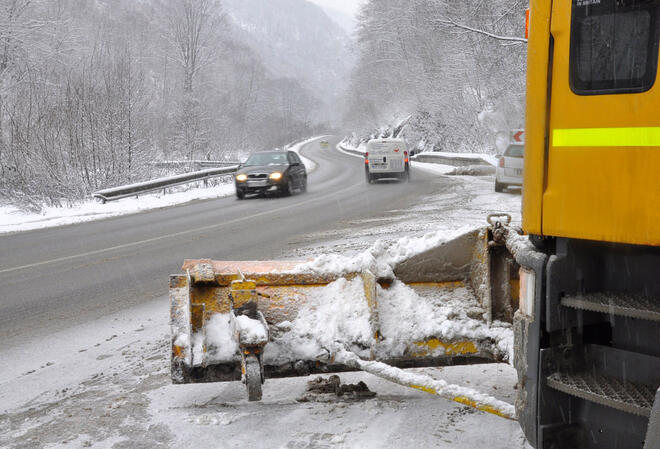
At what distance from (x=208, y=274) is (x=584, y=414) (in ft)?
7.39

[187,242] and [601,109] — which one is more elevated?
[601,109]

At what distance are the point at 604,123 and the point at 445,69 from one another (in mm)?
41872

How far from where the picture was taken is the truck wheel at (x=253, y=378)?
3.10m

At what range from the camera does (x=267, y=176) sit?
64.4 ft

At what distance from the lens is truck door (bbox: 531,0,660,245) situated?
2066 mm

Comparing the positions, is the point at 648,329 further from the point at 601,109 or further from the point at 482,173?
the point at 482,173

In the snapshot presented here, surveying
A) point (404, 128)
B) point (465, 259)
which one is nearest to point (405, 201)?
point (465, 259)

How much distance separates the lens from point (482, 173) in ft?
88.9

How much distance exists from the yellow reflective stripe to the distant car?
1583 cm

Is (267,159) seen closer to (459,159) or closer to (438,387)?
(459,159)

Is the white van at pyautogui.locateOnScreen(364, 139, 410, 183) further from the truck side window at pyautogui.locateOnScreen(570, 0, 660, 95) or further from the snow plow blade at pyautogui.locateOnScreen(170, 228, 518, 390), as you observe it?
the truck side window at pyautogui.locateOnScreen(570, 0, 660, 95)

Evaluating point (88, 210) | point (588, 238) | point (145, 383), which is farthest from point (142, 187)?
point (588, 238)

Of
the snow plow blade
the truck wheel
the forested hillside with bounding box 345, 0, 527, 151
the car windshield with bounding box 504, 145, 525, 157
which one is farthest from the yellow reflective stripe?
the forested hillside with bounding box 345, 0, 527, 151

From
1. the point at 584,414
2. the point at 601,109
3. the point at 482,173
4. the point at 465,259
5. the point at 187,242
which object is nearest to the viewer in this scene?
the point at 601,109
